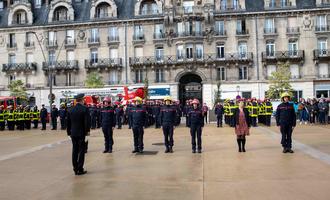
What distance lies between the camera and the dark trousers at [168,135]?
1425 centimetres

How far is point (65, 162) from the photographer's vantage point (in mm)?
12414

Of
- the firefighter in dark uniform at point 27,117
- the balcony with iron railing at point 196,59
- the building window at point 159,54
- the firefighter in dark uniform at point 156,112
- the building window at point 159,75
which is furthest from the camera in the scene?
the building window at point 159,75

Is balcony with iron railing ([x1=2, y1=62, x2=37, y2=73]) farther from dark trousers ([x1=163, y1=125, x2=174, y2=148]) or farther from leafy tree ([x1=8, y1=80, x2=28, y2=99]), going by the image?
dark trousers ([x1=163, y1=125, x2=174, y2=148])

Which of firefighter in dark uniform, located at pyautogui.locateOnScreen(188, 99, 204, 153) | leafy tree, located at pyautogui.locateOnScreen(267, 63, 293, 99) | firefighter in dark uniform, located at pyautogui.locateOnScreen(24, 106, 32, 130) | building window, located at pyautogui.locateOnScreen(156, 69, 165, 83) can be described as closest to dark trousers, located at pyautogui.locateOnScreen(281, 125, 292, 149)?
firefighter in dark uniform, located at pyautogui.locateOnScreen(188, 99, 204, 153)

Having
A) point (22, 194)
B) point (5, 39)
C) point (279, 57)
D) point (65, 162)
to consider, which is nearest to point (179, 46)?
point (279, 57)

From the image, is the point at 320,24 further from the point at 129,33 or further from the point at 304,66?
the point at 129,33

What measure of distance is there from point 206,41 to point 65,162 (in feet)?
135

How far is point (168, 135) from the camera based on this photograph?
1460 cm

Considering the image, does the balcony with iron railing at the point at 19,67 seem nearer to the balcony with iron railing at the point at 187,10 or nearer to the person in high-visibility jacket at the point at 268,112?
the balcony with iron railing at the point at 187,10

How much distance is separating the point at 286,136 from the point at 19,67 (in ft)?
159

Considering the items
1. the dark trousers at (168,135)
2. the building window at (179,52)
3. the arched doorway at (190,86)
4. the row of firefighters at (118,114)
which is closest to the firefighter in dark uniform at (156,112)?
the row of firefighters at (118,114)

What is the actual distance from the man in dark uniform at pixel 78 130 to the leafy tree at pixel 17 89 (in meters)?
42.7

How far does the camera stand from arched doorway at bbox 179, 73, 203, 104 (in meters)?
53.3

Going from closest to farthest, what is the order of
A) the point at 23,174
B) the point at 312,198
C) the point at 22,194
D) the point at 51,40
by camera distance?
1. the point at 312,198
2. the point at 22,194
3. the point at 23,174
4. the point at 51,40
